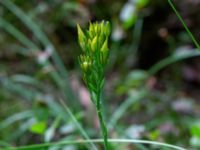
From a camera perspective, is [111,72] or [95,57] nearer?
[95,57]

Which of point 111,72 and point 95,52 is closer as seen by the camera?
point 95,52

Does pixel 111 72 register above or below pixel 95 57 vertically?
above

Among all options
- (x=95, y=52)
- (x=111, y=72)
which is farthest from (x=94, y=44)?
(x=111, y=72)

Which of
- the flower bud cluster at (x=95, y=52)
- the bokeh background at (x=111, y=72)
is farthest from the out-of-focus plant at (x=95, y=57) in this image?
the bokeh background at (x=111, y=72)

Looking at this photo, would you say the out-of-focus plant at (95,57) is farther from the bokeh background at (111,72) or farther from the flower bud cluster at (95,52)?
the bokeh background at (111,72)

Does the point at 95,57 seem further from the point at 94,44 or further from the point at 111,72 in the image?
the point at 111,72

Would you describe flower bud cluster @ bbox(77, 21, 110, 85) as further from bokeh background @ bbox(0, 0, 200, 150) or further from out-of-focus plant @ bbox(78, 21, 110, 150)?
bokeh background @ bbox(0, 0, 200, 150)

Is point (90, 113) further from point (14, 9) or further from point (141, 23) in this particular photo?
point (141, 23)

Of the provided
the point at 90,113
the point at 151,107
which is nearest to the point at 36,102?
the point at 90,113

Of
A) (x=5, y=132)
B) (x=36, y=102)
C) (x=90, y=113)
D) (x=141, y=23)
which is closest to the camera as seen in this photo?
(x=36, y=102)
